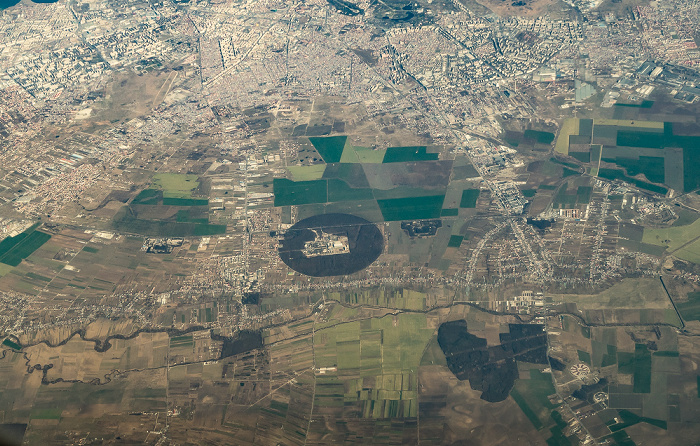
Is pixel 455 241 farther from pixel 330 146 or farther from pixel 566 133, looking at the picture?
pixel 566 133

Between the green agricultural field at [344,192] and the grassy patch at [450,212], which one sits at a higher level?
the green agricultural field at [344,192]

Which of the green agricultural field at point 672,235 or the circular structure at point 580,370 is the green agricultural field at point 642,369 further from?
the green agricultural field at point 672,235

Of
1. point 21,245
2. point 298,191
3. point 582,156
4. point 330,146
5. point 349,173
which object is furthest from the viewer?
point 330,146

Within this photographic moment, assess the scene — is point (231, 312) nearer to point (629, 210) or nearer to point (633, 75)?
point (629, 210)

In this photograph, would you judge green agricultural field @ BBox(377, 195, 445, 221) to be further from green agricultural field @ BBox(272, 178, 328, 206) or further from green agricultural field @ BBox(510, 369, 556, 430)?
green agricultural field @ BBox(510, 369, 556, 430)

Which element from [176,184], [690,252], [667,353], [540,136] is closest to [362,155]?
[540,136]

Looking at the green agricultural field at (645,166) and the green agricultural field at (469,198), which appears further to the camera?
the green agricultural field at (645,166)

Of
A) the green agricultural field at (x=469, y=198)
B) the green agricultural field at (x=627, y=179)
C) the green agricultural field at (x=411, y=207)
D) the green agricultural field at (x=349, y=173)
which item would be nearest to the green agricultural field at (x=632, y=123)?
the green agricultural field at (x=627, y=179)
